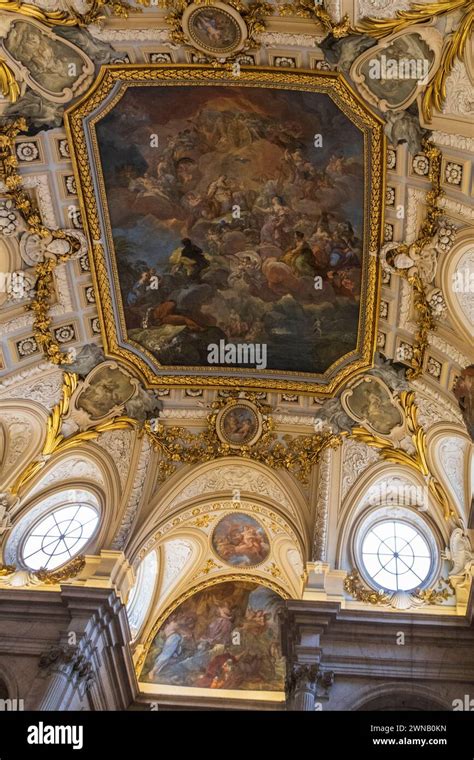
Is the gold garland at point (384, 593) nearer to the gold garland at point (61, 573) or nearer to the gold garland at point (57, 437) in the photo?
the gold garland at point (61, 573)

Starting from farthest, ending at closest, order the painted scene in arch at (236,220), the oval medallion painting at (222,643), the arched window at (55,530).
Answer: the oval medallion painting at (222,643) → the arched window at (55,530) → the painted scene in arch at (236,220)

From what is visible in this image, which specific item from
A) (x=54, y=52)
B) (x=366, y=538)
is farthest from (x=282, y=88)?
(x=366, y=538)

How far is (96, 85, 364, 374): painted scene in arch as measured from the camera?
529 inches

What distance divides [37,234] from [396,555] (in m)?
10.2

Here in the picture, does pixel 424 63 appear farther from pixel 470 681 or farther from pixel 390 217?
pixel 470 681

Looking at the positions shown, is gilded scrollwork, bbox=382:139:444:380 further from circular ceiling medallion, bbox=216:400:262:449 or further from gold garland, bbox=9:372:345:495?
circular ceiling medallion, bbox=216:400:262:449

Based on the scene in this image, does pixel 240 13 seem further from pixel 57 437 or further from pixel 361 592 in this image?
pixel 361 592

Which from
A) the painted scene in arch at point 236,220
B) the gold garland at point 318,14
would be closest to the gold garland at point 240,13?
the gold garland at point 318,14

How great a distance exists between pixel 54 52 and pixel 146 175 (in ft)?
9.51

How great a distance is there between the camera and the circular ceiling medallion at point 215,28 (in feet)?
38.5

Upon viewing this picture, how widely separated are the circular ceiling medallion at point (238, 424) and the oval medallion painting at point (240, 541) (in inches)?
74.6

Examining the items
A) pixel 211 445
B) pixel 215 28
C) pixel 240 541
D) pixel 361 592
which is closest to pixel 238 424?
pixel 211 445

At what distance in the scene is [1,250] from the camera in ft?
46.3

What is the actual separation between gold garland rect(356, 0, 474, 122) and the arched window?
440 inches
